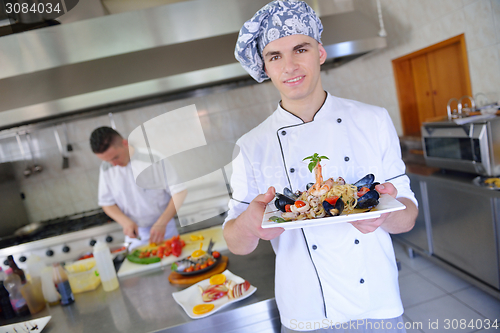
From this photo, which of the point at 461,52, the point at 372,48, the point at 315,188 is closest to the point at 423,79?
the point at 461,52

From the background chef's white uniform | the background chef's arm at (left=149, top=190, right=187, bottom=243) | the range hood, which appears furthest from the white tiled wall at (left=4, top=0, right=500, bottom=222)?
the background chef's arm at (left=149, top=190, right=187, bottom=243)

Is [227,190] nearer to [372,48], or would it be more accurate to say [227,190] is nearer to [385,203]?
[385,203]

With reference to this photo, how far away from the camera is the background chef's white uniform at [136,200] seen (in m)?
2.18

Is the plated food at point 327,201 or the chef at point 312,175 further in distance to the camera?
the chef at point 312,175

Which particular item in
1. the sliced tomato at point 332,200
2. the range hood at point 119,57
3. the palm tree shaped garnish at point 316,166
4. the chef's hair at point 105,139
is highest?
the range hood at point 119,57

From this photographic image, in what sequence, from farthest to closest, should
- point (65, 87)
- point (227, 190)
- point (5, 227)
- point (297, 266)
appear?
point (5, 227)
point (65, 87)
point (227, 190)
point (297, 266)

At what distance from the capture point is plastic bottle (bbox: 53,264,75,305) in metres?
1.46

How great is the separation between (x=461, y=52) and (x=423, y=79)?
0.53 m

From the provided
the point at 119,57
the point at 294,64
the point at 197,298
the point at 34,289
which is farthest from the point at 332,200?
the point at 119,57

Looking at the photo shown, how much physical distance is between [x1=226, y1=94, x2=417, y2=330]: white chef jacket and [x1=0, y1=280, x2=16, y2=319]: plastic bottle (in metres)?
1.12

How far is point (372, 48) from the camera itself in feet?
7.00

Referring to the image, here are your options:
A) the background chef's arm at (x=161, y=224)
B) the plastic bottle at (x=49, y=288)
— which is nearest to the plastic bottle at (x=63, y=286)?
the plastic bottle at (x=49, y=288)

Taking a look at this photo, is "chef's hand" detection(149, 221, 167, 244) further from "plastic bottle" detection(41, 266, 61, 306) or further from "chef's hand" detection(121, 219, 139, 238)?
"plastic bottle" detection(41, 266, 61, 306)

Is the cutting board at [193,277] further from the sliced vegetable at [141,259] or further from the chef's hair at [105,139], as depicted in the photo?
the chef's hair at [105,139]
